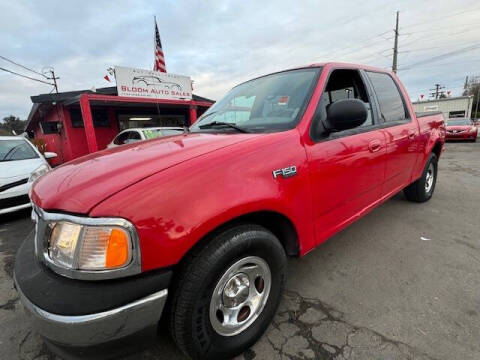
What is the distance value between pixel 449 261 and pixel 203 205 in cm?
259

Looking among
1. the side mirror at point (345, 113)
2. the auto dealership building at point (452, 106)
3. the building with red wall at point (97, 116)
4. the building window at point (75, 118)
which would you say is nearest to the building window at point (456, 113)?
the auto dealership building at point (452, 106)

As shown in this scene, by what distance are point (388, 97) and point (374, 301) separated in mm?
2200

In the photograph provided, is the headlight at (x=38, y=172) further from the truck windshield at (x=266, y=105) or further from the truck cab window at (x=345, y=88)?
the truck cab window at (x=345, y=88)

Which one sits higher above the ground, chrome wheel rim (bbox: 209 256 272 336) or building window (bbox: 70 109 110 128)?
building window (bbox: 70 109 110 128)

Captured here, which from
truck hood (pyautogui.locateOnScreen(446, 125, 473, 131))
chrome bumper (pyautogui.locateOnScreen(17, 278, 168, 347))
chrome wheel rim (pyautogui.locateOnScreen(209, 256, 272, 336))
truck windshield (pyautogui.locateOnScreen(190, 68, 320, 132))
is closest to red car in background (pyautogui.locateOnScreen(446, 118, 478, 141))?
truck hood (pyautogui.locateOnScreen(446, 125, 473, 131))

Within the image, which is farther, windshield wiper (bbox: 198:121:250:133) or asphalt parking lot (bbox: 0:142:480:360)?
windshield wiper (bbox: 198:121:250:133)

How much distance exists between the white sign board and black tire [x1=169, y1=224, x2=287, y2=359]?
1045 cm

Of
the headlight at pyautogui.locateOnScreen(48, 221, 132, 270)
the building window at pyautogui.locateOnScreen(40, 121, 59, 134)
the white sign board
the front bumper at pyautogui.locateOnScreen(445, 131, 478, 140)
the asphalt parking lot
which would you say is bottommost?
Answer: the front bumper at pyautogui.locateOnScreen(445, 131, 478, 140)

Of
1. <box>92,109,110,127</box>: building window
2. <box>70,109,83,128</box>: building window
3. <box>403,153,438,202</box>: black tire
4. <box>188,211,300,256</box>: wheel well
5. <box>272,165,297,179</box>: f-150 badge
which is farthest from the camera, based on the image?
<box>92,109,110,127</box>: building window

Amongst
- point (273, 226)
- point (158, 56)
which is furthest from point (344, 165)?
point (158, 56)

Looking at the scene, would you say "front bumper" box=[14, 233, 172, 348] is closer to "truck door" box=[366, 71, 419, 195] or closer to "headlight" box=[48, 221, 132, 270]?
"headlight" box=[48, 221, 132, 270]

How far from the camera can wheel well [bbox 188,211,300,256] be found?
1.40 meters

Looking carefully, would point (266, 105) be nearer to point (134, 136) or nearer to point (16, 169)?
point (16, 169)

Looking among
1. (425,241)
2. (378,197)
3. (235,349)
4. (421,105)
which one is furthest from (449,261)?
(421,105)
